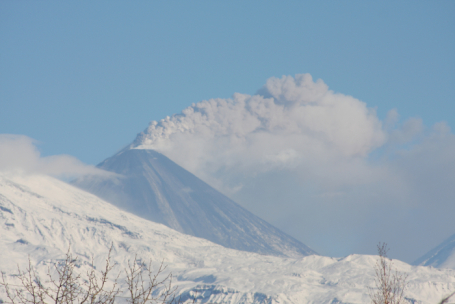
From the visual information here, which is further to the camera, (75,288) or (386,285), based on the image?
(386,285)

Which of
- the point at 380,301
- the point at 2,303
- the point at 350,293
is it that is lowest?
the point at 2,303

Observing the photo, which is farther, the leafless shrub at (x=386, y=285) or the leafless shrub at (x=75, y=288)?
the leafless shrub at (x=386, y=285)

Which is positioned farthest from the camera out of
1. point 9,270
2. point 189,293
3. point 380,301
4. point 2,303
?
point 9,270

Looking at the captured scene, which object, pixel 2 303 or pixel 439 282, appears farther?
pixel 439 282

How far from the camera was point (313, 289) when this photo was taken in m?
196

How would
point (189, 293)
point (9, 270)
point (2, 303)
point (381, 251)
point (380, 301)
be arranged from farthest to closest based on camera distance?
point (9, 270)
point (189, 293)
point (381, 251)
point (380, 301)
point (2, 303)

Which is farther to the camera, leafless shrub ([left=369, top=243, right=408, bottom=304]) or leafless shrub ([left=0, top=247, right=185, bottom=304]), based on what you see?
leafless shrub ([left=369, top=243, right=408, bottom=304])

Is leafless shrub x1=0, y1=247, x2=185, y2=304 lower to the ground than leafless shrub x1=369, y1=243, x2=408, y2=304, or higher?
lower

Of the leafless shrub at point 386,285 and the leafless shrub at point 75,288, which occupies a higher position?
the leafless shrub at point 386,285

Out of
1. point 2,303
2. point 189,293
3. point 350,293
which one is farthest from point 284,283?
point 2,303

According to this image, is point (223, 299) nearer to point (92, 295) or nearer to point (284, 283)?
point (284, 283)

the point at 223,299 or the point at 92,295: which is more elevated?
the point at 223,299

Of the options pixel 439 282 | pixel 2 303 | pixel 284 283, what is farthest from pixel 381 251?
pixel 439 282

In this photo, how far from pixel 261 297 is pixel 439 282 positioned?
70.0 m
